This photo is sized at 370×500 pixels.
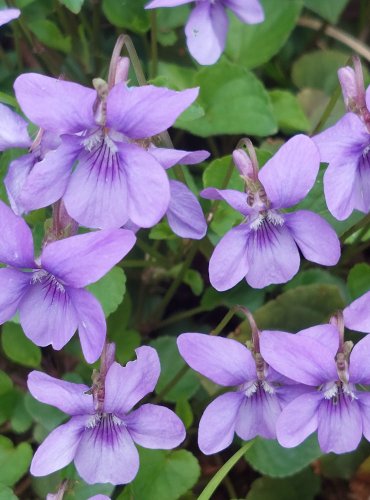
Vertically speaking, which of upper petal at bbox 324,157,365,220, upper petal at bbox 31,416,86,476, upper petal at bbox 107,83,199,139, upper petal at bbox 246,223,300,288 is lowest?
upper petal at bbox 31,416,86,476

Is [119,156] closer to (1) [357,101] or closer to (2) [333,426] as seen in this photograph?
(1) [357,101]

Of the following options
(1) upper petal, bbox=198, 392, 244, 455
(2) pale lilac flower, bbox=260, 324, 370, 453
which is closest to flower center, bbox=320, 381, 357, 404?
(2) pale lilac flower, bbox=260, 324, 370, 453

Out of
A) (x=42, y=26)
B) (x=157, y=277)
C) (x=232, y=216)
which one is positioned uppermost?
(x=42, y=26)

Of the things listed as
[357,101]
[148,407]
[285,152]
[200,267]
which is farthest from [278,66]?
[148,407]

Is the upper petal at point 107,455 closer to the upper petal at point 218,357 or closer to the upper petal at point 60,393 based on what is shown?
the upper petal at point 60,393

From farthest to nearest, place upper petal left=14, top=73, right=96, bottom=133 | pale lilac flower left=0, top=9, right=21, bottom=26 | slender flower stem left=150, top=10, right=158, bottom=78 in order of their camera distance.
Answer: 1. slender flower stem left=150, top=10, right=158, bottom=78
2. pale lilac flower left=0, top=9, right=21, bottom=26
3. upper petal left=14, top=73, right=96, bottom=133

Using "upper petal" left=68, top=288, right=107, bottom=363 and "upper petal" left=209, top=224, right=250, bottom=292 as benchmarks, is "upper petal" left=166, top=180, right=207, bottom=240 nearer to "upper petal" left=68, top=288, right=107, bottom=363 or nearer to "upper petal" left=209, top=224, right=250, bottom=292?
"upper petal" left=209, top=224, right=250, bottom=292

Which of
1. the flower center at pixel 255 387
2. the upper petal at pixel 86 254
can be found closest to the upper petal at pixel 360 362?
the flower center at pixel 255 387
